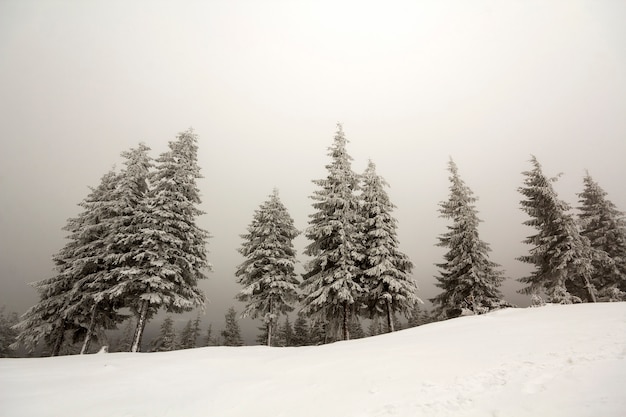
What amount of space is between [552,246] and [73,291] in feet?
105

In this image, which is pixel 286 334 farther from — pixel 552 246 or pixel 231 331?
pixel 552 246

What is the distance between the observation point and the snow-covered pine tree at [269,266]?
21.4 meters

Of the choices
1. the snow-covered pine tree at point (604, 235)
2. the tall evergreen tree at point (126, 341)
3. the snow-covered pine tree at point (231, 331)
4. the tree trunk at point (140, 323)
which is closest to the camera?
the tree trunk at point (140, 323)

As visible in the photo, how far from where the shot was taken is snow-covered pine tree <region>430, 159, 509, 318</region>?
68.1 ft

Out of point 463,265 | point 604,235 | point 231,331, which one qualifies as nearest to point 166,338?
point 231,331

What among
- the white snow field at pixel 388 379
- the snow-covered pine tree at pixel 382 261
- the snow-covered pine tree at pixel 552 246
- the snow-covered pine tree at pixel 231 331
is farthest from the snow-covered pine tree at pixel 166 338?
the snow-covered pine tree at pixel 552 246

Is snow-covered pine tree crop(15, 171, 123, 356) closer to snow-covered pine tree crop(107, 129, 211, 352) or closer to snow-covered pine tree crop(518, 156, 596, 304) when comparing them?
snow-covered pine tree crop(107, 129, 211, 352)

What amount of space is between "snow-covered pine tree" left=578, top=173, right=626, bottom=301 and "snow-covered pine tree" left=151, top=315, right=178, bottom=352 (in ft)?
165

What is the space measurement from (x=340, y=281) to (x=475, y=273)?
1054 cm

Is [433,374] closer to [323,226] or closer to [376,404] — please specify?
[376,404]

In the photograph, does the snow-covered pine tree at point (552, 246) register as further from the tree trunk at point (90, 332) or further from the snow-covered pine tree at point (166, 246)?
the tree trunk at point (90, 332)

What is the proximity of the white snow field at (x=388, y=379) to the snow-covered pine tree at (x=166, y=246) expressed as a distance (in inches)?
263

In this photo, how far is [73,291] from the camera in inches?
736

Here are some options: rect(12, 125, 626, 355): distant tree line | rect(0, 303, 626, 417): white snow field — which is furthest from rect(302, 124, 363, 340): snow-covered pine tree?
rect(0, 303, 626, 417): white snow field
